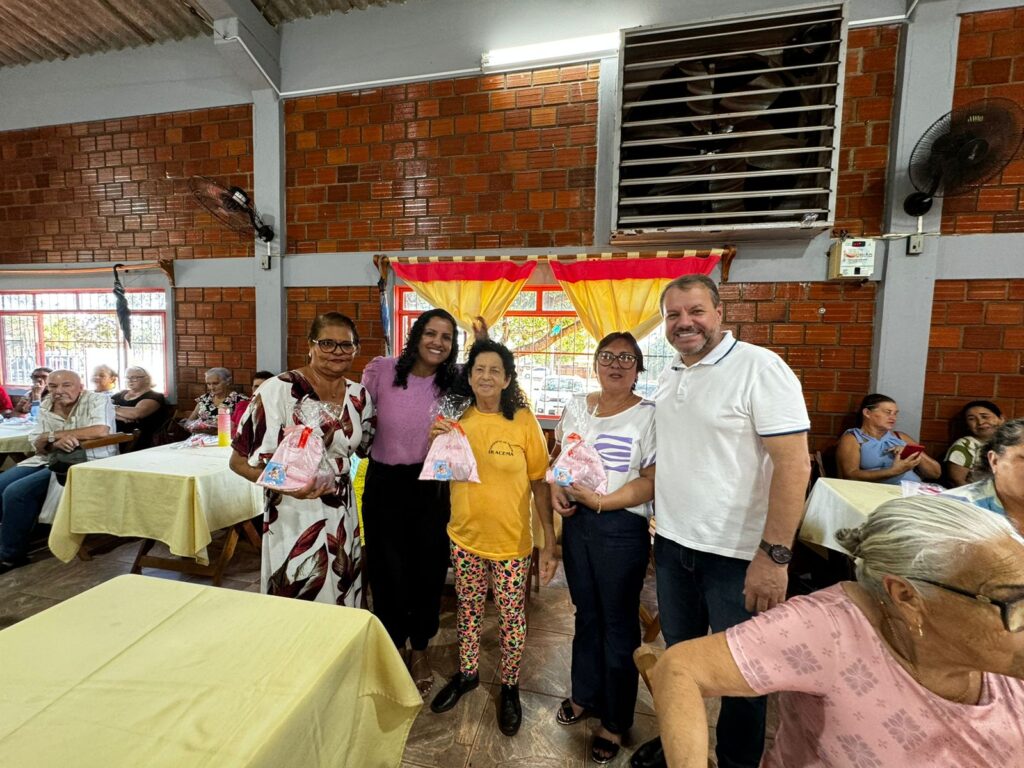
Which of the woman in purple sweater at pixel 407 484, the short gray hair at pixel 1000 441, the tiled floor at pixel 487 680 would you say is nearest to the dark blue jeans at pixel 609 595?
the tiled floor at pixel 487 680

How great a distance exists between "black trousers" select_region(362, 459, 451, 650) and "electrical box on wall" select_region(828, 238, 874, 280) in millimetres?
3217

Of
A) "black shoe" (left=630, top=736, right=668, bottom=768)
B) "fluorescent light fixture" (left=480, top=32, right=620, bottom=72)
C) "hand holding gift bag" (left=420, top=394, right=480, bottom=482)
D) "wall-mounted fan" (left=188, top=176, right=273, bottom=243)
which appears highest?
"fluorescent light fixture" (left=480, top=32, right=620, bottom=72)

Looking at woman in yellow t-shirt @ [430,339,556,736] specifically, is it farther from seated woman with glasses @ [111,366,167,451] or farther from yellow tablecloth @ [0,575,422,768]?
seated woman with glasses @ [111,366,167,451]

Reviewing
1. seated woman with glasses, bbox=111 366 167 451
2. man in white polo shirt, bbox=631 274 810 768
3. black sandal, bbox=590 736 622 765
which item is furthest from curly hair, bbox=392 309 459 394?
seated woman with glasses, bbox=111 366 167 451

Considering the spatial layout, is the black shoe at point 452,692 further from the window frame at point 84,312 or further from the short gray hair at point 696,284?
the window frame at point 84,312

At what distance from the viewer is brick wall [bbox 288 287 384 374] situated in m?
4.12

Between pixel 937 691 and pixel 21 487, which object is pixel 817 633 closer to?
pixel 937 691

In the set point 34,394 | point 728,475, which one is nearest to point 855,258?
point 728,475

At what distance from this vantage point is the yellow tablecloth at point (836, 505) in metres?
2.13

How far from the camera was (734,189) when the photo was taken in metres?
3.06

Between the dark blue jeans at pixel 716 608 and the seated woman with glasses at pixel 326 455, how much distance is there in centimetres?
129

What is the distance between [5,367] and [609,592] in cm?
769

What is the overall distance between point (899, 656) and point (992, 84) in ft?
14.3

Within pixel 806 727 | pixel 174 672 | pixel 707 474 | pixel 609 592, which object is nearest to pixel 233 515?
pixel 174 672
